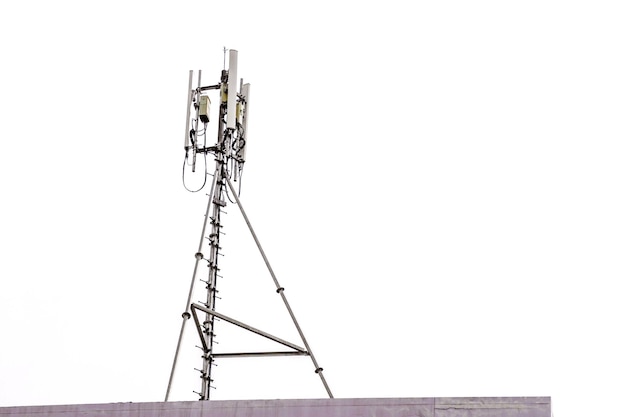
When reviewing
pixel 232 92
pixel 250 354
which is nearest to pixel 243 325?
pixel 250 354

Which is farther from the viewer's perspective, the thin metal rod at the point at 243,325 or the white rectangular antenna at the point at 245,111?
the white rectangular antenna at the point at 245,111

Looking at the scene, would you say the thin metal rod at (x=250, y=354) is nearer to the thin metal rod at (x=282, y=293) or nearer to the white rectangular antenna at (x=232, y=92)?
the thin metal rod at (x=282, y=293)

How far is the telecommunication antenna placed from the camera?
15.4 metres

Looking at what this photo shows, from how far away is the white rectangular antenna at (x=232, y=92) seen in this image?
55.0 ft

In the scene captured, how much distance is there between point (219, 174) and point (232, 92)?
3.81 ft

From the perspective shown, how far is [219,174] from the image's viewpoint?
1677cm

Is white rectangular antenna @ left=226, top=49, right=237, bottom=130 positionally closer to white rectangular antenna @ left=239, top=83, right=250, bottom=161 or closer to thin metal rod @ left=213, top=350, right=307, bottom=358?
white rectangular antenna @ left=239, top=83, right=250, bottom=161

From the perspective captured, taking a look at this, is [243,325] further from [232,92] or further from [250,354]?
[232,92]

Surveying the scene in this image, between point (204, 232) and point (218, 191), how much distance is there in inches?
48.7

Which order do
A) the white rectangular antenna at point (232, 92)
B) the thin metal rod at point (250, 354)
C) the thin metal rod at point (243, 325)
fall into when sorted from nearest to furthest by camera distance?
the thin metal rod at point (243, 325) < the thin metal rod at point (250, 354) < the white rectangular antenna at point (232, 92)

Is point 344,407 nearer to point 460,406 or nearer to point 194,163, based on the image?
point 460,406

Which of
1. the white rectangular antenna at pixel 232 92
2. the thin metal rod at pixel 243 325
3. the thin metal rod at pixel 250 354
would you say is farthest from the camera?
the white rectangular antenna at pixel 232 92

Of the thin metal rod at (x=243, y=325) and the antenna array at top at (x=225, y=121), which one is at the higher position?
the antenna array at top at (x=225, y=121)

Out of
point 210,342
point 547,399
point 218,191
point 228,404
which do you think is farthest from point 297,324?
point 547,399
